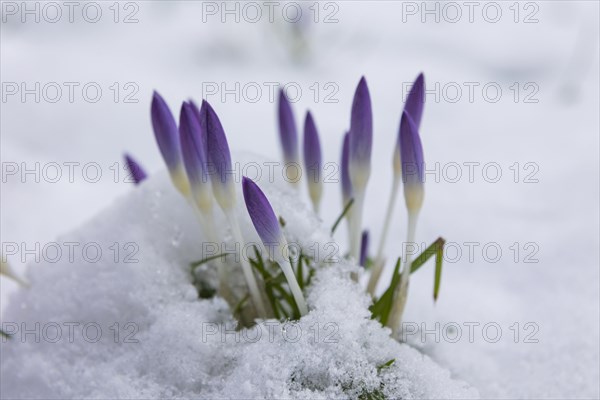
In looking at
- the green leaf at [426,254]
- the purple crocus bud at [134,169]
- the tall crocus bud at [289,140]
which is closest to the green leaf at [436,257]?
the green leaf at [426,254]

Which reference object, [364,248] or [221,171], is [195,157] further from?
[364,248]

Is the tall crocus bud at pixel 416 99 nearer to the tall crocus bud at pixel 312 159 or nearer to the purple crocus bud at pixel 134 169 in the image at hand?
the tall crocus bud at pixel 312 159

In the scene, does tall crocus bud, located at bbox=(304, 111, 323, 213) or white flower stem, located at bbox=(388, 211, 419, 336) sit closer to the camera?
white flower stem, located at bbox=(388, 211, 419, 336)

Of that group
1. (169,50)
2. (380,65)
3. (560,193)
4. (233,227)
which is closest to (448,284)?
(560,193)

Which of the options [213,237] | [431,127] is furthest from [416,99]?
[431,127]

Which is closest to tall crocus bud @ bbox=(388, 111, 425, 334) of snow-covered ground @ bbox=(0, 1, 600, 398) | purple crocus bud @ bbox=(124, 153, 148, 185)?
snow-covered ground @ bbox=(0, 1, 600, 398)

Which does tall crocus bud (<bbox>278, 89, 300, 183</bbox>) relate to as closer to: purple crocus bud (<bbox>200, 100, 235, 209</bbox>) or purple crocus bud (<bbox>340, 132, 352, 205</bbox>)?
purple crocus bud (<bbox>340, 132, 352, 205</bbox>)
